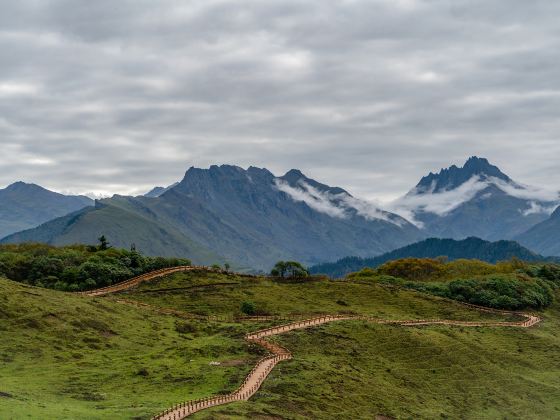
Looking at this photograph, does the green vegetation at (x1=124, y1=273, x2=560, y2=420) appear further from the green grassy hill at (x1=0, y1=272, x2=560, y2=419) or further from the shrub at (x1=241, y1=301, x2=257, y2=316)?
the shrub at (x1=241, y1=301, x2=257, y2=316)

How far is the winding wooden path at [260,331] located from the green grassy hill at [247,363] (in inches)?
60.1

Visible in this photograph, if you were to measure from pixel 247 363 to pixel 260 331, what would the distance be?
66.3ft

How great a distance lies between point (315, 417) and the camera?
69.6 meters

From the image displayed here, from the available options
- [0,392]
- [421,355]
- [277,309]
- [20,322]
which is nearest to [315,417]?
[0,392]

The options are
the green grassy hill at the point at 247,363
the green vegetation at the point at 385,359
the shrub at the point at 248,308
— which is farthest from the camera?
the shrub at the point at 248,308

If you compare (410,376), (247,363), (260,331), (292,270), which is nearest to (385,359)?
(410,376)

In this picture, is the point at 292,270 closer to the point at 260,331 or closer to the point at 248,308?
the point at 248,308

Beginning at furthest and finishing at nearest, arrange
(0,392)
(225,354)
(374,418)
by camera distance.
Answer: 1. (225,354)
2. (374,418)
3. (0,392)

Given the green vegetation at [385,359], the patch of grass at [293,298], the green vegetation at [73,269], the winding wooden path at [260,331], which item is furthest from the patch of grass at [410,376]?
the green vegetation at [73,269]

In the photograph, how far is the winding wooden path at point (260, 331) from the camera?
210 ft

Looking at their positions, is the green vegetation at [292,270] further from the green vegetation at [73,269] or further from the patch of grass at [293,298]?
the green vegetation at [73,269]

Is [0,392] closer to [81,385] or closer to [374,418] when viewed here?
[81,385]

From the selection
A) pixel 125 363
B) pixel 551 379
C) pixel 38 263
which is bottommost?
pixel 551 379

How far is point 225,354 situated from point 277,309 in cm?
4488
